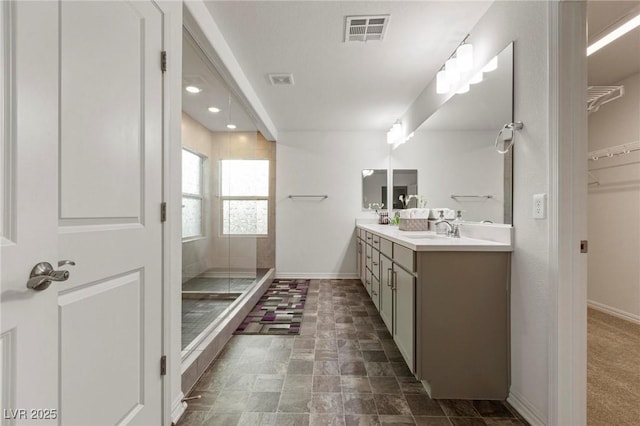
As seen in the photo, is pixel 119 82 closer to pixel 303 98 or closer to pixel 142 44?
pixel 142 44

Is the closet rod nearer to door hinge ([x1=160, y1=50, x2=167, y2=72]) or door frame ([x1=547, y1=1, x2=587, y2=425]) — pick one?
door frame ([x1=547, y1=1, x2=587, y2=425])

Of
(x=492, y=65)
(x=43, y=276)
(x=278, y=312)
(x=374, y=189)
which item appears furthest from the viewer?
(x=374, y=189)

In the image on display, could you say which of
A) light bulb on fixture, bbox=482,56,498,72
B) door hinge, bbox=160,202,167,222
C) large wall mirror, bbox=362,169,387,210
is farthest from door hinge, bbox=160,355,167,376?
large wall mirror, bbox=362,169,387,210

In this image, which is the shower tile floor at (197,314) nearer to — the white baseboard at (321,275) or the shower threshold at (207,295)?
the shower threshold at (207,295)

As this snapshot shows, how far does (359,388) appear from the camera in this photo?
1796 mm

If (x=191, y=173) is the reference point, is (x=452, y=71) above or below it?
above

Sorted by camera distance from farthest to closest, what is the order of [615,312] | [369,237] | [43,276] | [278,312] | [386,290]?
[369,237], [278,312], [615,312], [386,290], [43,276]

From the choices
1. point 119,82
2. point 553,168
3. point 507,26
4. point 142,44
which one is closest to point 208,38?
point 142,44

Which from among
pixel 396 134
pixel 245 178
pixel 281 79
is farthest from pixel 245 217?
pixel 396 134

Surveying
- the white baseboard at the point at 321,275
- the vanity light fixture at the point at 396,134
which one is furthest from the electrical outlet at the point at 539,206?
the white baseboard at the point at 321,275

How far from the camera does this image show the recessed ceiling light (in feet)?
7.02

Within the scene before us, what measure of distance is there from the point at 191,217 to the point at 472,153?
2.27 metres

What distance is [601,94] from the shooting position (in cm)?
289

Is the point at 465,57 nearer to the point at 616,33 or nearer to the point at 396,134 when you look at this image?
the point at 616,33
